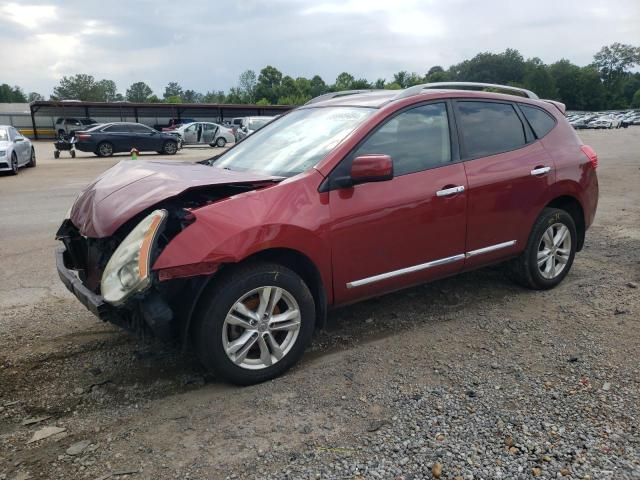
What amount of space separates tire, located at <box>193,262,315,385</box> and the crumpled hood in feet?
2.04

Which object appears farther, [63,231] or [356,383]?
[63,231]

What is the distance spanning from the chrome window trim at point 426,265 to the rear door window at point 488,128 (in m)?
0.77

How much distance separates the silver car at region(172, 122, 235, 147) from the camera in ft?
102

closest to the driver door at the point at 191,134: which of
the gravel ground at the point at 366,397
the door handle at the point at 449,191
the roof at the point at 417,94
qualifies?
the gravel ground at the point at 366,397

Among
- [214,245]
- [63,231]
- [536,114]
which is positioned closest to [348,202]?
[214,245]

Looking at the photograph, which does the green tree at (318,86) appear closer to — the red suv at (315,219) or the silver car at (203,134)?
the silver car at (203,134)

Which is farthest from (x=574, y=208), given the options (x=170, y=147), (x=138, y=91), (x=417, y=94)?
(x=138, y=91)

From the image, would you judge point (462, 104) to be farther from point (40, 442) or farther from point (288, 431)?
point (40, 442)

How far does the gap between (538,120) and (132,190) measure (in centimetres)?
359

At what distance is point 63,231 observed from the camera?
381 centimetres

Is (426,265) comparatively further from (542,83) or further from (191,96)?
(191,96)

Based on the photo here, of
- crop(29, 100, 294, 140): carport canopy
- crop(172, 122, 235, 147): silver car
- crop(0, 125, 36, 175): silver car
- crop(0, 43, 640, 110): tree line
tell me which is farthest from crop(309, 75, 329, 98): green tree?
crop(0, 125, 36, 175): silver car

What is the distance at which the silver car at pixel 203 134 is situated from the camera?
31141 mm

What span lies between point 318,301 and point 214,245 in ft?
2.95
